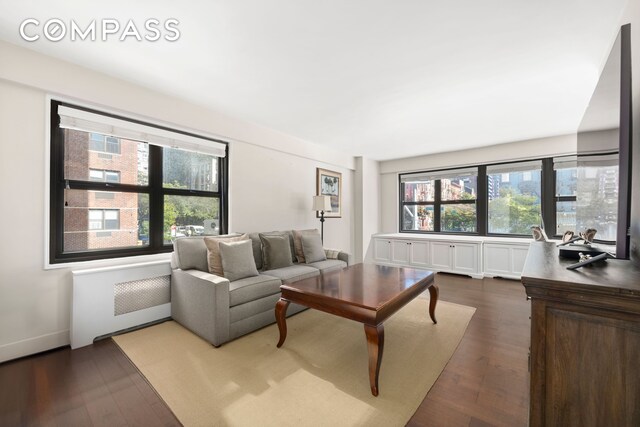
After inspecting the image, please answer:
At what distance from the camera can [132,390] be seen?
67.7 inches

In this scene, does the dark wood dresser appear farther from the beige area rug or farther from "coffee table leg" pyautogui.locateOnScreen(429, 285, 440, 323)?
"coffee table leg" pyautogui.locateOnScreen(429, 285, 440, 323)

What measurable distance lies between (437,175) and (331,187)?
2287 millimetres

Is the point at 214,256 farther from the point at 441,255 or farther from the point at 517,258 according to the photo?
the point at 517,258

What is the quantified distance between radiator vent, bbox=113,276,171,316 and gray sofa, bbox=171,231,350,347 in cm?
9

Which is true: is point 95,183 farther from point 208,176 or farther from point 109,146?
point 208,176

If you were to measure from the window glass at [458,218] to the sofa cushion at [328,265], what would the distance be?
2871mm

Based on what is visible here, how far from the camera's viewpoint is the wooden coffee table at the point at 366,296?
68.6 inches

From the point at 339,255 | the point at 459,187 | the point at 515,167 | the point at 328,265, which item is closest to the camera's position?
the point at 328,265

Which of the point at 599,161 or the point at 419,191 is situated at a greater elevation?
the point at 419,191

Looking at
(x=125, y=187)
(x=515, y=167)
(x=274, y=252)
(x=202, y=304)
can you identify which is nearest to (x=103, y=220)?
(x=125, y=187)

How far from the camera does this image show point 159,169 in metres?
2.97

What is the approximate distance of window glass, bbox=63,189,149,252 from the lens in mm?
2412

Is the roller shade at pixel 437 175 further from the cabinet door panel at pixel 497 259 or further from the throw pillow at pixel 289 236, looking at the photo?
the throw pillow at pixel 289 236

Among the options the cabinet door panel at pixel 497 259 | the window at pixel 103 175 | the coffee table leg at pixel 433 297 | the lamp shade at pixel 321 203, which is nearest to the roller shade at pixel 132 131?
the window at pixel 103 175
